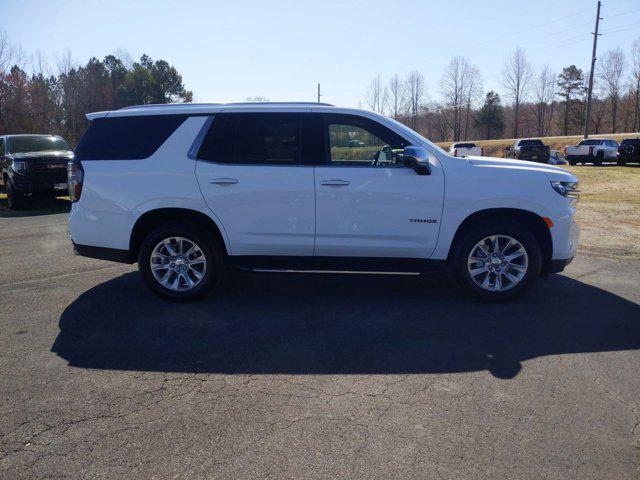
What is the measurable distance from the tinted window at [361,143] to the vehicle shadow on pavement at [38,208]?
33.4 feet

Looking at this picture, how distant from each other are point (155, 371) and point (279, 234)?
2013 millimetres

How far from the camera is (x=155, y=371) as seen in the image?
3934 mm

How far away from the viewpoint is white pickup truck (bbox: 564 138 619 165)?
3306cm

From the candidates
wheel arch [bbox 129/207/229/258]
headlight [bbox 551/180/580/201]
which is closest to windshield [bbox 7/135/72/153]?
wheel arch [bbox 129/207/229/258]

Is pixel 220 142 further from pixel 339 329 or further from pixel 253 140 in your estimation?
pixel 339 329

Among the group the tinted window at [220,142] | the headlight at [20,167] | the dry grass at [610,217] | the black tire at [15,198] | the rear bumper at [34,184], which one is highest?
the tinted window at [220,142]

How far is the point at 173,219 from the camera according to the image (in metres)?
5.54

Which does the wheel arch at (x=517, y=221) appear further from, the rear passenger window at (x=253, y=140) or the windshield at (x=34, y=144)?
the windshield at (x=34, y=144)

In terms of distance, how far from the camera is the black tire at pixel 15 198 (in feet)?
44.4

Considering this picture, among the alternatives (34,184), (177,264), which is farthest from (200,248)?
(34,184)

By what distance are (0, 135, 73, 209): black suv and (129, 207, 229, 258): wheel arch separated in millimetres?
9353

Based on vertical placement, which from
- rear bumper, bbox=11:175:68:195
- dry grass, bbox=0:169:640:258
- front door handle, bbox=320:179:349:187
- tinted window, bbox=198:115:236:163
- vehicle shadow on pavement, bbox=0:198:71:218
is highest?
tinted window, bbox=198:115:236:163

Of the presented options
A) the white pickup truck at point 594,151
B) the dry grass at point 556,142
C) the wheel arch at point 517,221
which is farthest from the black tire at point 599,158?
the wheel arch at point 517,221

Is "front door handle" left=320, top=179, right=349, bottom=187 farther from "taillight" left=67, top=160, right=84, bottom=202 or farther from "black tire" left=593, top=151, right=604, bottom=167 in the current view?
"black tire" left=593, top=151, right=604, bottom=167
